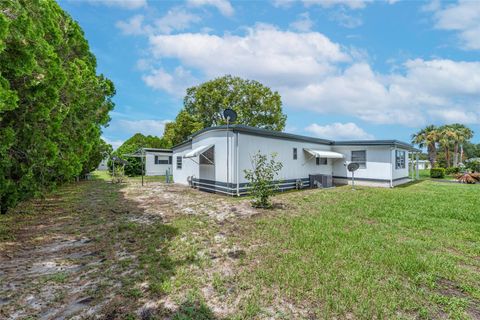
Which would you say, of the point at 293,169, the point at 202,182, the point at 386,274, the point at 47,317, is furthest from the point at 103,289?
the point at 293,169

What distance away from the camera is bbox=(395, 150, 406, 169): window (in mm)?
17484

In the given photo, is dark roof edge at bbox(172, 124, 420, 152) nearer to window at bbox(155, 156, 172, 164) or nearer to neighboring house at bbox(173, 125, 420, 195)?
neighboring house at bbox(173, 125, 420, 195)

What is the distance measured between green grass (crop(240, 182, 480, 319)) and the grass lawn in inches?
0.9

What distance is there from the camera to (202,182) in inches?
587

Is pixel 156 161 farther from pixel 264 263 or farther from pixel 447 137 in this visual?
pixel 447 137

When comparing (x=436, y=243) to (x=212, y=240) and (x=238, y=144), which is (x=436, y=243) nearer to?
(x=212, y=240)

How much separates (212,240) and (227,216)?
7.63ft

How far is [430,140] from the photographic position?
3300cm

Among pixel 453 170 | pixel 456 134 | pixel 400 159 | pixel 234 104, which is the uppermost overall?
pixel 234 104

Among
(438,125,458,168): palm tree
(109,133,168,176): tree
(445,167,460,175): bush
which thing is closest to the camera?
(109,133,168,176): tree

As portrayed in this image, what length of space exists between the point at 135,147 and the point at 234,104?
13903mm

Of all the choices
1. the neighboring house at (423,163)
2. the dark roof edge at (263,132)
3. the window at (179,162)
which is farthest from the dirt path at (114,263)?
the neighboring house at (423,163)

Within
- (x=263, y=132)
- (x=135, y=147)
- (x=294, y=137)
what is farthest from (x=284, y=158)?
(x=135, y=147)

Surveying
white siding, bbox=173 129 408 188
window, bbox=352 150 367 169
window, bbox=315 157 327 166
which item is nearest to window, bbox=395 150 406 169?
white siding, bbox=173 129 408 188
